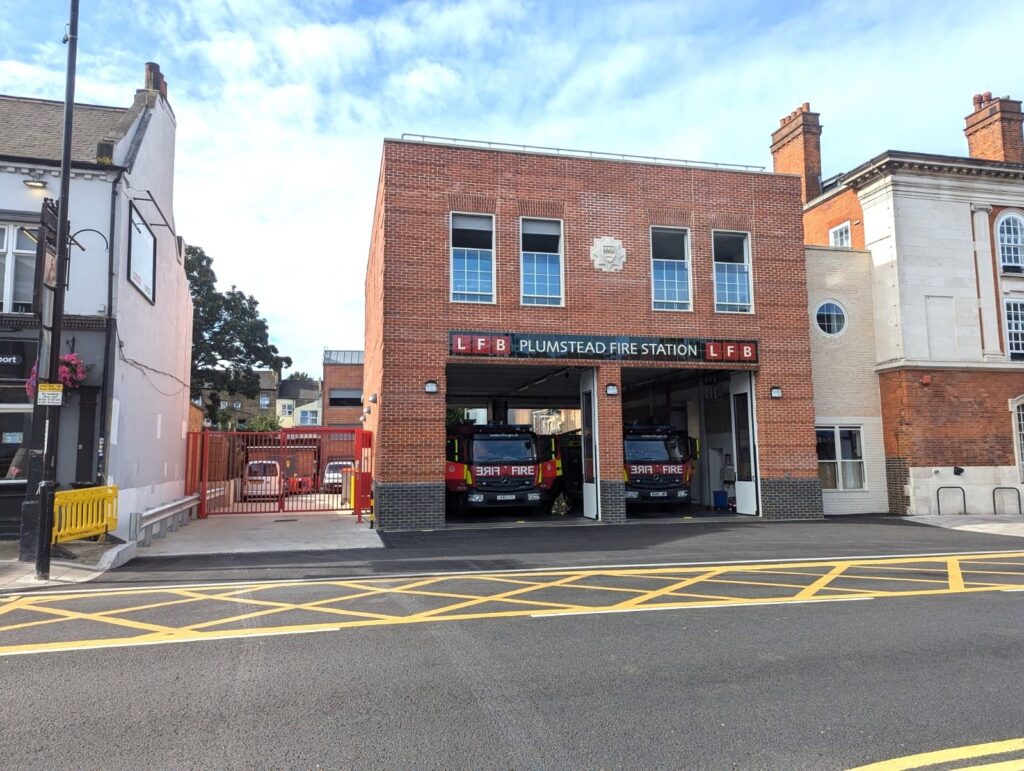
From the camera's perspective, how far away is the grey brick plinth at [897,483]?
19.1 m

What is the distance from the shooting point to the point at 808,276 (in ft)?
65.8

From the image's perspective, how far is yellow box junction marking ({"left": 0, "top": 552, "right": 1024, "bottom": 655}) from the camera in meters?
6.71

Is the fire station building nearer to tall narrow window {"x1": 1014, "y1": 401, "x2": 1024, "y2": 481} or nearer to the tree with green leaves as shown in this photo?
tall narrow window {"x1": 1014, "y1": 401, "x2": 1024, "y2": 481}

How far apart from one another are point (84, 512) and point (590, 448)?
11124 mm

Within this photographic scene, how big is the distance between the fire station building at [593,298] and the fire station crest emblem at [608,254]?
4 cm

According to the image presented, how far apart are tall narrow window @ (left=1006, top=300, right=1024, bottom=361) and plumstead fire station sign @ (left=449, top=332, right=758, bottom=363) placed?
866 centimetres

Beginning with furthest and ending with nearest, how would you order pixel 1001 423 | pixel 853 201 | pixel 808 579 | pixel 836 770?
pixel 853 201 < pixel 1001 423 < pixel 808 579 < pixel 836 770

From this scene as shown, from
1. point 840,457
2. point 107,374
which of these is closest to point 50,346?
point 107,374

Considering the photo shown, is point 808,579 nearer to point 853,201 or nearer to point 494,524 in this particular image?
point 494,524

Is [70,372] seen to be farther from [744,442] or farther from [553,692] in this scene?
[744,442]

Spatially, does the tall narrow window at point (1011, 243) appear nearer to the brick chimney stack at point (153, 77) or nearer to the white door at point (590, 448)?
the white door at point (590, 448)

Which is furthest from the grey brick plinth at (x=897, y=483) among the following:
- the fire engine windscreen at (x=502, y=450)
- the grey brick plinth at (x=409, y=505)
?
the grey brick plinth at (x=409, y=505)

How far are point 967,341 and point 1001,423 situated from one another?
2.52 metres

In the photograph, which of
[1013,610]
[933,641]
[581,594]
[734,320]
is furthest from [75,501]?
[734,320]
